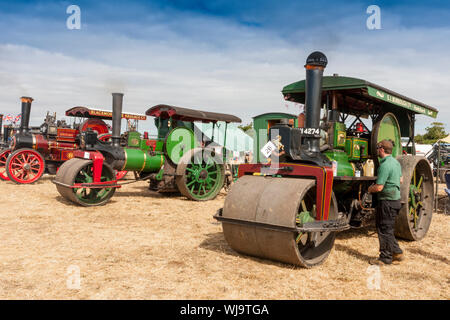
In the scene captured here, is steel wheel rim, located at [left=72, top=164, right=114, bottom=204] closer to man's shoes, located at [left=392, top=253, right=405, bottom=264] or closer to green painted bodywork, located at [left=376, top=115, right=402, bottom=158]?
green painted bodywork, located at [left=376, top=115, right=402, bottom=158]

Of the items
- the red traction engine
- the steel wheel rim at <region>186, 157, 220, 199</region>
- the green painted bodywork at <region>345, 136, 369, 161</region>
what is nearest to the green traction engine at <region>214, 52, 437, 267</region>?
the green painted bodywork at <region>345, 136, 369, 161</region>

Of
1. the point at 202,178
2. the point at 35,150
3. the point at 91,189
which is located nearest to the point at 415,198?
the point at 202,178

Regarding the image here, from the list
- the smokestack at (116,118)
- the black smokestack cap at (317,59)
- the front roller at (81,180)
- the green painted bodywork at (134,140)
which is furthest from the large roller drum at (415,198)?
the smokestack at (116,118)

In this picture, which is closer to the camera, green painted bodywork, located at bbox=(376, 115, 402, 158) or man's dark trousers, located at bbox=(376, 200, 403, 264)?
man's dark trousers, located at bbox=(376, 200, 403, 264)

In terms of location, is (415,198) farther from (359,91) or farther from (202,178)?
(202,178)

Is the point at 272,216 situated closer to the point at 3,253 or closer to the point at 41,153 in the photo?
the point at 3,253

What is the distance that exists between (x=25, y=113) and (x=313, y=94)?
976cm

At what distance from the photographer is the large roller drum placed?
15.8ft

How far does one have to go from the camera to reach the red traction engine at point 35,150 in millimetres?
10453

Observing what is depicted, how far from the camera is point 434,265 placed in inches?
162

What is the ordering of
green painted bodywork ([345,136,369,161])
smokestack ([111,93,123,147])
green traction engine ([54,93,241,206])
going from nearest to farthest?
green painted bodywork ([345,136,369,161]), green traction engine ([54,93,241,206]), smokestack ([111,93,123,147])

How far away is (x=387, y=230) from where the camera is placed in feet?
13.3

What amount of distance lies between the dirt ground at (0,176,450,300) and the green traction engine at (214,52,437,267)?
292 millimetres
